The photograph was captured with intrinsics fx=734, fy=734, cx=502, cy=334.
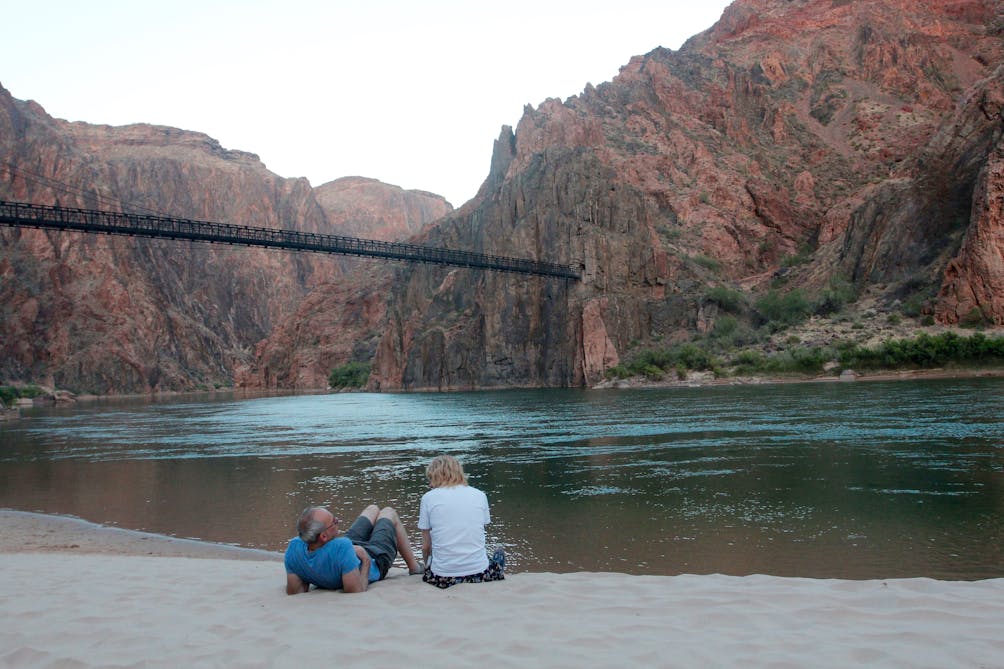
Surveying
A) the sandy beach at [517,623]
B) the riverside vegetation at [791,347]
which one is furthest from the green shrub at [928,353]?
the sandy beach at [517,623]

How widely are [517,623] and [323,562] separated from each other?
199cm

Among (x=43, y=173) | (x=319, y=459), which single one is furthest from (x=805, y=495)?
(x=43, y=173)

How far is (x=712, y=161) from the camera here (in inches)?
3605

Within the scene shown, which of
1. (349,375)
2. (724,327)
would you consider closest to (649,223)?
(724,327)

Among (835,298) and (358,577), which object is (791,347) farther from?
(358,577)

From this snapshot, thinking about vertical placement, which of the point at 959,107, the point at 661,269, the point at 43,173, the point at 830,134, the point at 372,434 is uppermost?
the point at 43,173

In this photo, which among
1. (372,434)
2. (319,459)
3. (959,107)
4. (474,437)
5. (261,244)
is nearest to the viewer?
(319,459)

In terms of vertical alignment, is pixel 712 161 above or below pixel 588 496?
above

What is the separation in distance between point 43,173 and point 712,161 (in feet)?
403

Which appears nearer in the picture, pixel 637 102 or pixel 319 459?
pixel 319 459

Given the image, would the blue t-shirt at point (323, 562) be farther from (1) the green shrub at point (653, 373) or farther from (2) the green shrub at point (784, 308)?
(2) the green shrub at point (784, 308)

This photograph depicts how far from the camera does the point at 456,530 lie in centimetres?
641

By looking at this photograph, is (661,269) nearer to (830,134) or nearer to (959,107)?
(959,107)

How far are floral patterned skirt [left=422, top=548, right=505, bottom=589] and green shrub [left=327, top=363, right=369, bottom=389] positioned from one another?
101071 millimetres
